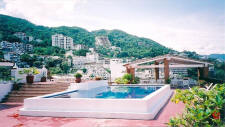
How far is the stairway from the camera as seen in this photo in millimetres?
10906

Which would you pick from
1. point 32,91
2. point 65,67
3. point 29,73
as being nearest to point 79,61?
point 65,67

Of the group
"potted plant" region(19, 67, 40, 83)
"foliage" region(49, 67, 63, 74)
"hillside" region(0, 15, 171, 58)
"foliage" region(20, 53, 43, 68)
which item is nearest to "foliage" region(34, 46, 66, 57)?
"hillside" region(0, 15, 171, 58)

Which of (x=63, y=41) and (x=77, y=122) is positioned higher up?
(x=63, y=41)

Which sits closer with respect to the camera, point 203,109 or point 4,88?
point 203,109

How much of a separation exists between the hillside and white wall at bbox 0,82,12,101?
60.8 meters

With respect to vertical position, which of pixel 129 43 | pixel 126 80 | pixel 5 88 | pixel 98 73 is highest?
pixel 129 43

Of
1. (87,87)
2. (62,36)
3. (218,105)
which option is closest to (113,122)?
(218,105)

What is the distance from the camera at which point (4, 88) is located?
441 inches

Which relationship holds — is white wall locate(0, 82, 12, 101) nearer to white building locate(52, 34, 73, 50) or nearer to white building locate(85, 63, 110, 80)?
white building locate(85, 63, 110, 80)

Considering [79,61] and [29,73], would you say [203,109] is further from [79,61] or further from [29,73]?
[79,61]

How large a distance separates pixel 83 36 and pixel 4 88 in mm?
125112

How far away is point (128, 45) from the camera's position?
361 ft

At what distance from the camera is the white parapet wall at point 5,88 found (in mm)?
10995

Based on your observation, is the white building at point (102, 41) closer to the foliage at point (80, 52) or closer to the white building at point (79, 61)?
the foliage at point (80, 52)
